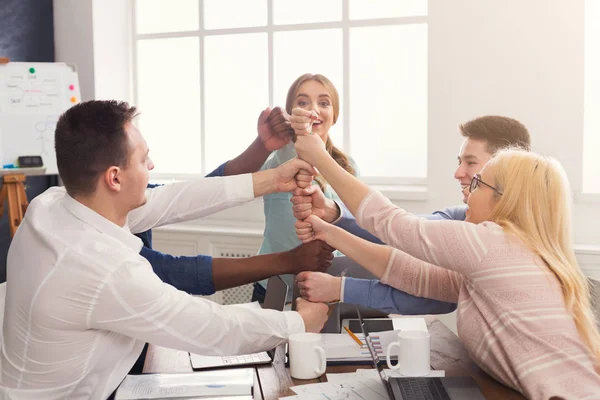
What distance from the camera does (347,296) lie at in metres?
2.09

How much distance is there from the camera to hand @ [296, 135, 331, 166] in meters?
2.15

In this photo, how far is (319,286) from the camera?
205cm

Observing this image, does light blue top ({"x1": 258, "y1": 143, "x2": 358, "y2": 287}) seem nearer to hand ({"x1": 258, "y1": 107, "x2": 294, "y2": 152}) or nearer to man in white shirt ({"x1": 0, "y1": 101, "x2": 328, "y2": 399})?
hand ({"x1": 258, "y1": 107, "x2": 294, "y2": 152})

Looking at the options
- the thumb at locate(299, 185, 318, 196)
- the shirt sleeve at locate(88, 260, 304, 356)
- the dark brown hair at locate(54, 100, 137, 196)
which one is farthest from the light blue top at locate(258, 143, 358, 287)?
the dark brown hair at locate(54, 100, 137, 196)

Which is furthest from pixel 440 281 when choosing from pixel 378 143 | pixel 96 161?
pixel 378 143

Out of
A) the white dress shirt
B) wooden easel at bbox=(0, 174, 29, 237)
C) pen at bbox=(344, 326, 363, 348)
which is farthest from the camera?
wooden easel at bbox=(0, 174, 29, 237)

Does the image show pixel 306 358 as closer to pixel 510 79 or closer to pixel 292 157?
pixel 292 157

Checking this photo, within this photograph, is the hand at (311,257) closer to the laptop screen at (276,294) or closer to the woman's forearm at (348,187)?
the laptop screen at (276,294)

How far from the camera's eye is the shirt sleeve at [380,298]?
2094 millimetres

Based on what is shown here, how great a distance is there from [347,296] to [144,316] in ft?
2.32

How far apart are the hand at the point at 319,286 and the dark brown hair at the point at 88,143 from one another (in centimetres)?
67

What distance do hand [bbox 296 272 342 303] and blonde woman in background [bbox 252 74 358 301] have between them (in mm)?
750

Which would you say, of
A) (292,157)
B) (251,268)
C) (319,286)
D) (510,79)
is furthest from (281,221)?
(510,79)

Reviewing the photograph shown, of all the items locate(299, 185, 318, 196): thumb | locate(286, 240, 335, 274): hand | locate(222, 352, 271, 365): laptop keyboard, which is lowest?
locate(222, 352, 271, 365): laptop keyboard
